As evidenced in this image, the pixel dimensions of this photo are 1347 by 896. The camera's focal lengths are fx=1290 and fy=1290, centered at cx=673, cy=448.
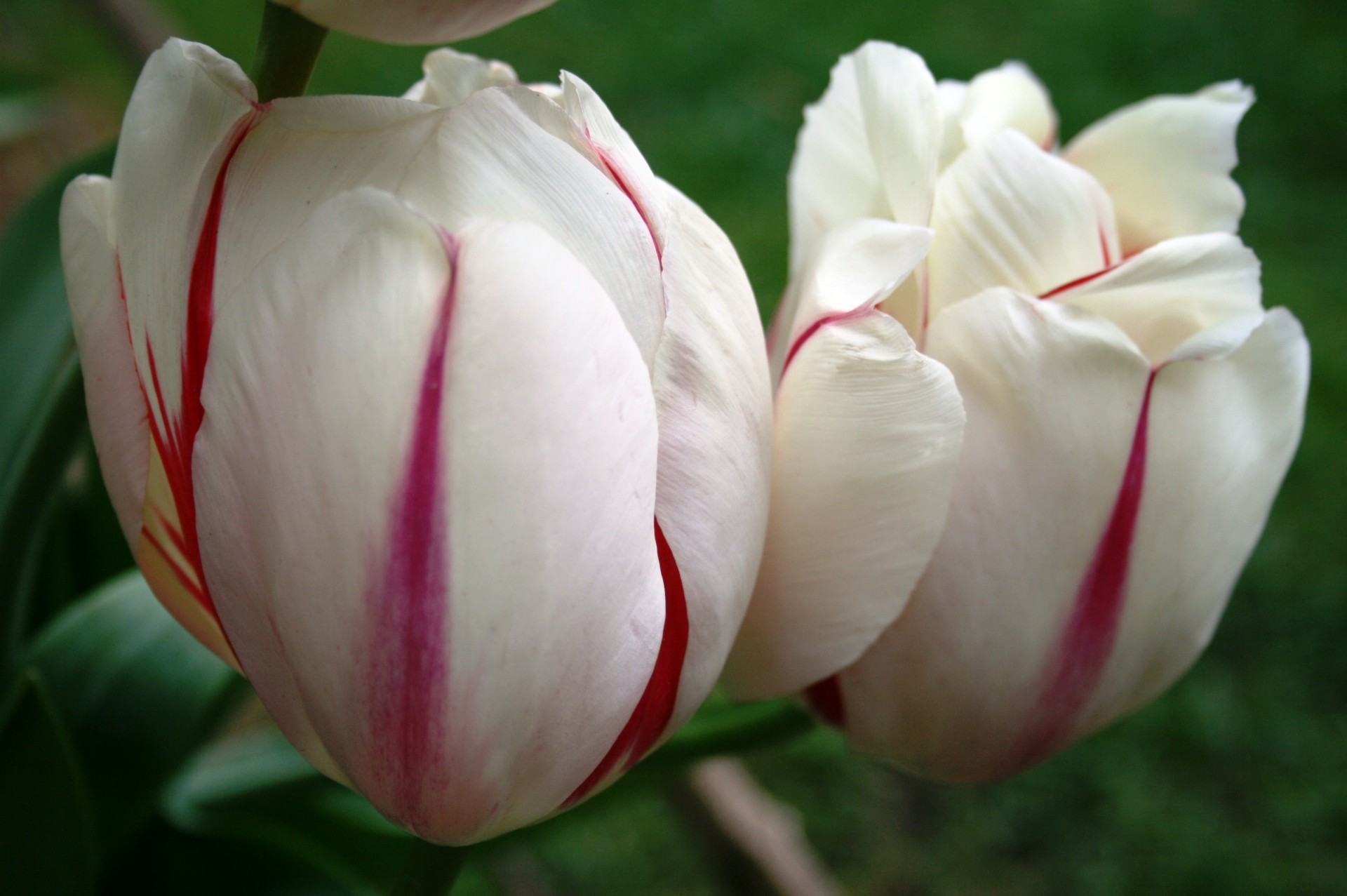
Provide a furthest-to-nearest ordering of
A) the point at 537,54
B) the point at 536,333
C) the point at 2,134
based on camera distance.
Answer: the point at 537,54, the point at 2,134, the point at 536,333

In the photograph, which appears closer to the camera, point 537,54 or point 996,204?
point 996,204

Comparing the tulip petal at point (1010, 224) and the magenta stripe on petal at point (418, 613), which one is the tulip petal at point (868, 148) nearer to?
the tulip petal at point (1010, 224)

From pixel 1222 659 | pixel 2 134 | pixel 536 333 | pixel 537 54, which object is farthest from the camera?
pixel 537 54

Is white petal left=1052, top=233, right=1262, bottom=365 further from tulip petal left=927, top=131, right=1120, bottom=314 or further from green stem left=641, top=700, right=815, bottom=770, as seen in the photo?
green stem left=641, top=700, right=815, bottom=770

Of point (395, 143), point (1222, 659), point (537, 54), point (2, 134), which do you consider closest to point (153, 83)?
point (395, 143)

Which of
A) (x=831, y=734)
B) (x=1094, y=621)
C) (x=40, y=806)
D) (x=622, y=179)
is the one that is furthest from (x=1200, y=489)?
(x=831, y=734)

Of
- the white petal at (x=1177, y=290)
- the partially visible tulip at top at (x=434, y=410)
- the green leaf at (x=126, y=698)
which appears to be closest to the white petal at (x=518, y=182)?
the partially visible tulip at top at (x=434, y=410)

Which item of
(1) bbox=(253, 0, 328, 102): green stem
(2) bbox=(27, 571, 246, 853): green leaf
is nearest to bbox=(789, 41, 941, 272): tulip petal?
(1) bbox=(253, 0, 328, 102): green stem

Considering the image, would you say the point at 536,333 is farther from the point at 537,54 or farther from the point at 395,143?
the point at 537,54
